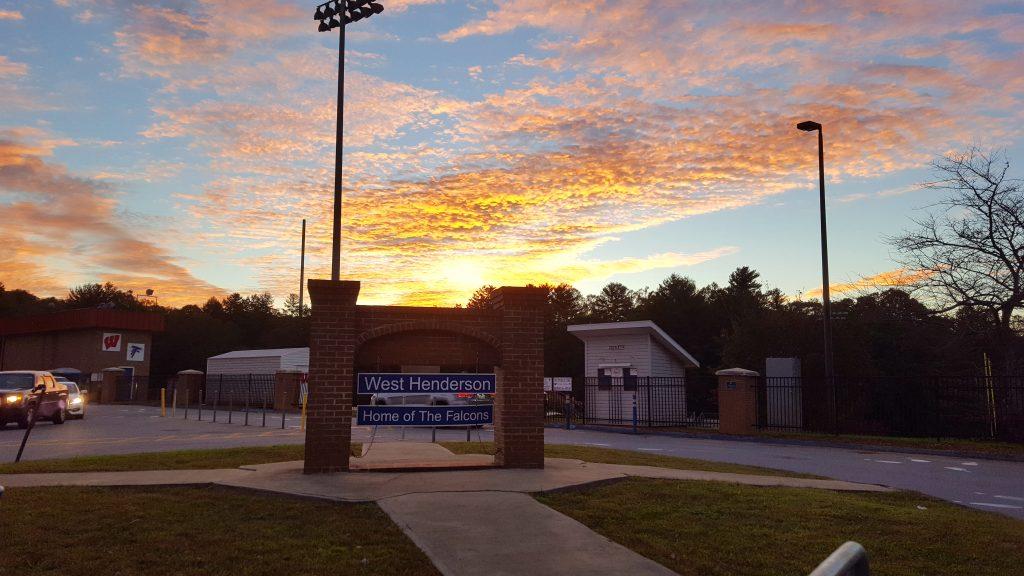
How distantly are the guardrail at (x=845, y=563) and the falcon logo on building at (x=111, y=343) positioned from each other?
63756mm

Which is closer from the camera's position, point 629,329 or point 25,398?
point 25,398

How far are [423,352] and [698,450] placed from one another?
32.1 feet

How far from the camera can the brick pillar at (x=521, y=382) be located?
466 inches

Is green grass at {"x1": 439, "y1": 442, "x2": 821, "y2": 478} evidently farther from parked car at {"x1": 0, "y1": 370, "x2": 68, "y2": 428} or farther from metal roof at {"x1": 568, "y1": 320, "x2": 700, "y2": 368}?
Result: metal roof at {"x1": 568, "y1": 320, "x2": 700, "y2": 368}

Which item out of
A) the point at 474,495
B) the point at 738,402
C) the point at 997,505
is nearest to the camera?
the point at 474,495

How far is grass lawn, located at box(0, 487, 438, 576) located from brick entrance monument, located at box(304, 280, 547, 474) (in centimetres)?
201

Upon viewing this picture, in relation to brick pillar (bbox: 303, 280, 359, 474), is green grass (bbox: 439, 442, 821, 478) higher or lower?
lower

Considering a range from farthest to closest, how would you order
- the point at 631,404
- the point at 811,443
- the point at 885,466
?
the point at 631,404
the point at 811,443
the point at 885,466

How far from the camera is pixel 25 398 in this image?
2244 cm

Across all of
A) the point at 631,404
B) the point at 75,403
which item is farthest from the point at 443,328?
the point at 75,403

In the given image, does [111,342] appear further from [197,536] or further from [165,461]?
[197,536]

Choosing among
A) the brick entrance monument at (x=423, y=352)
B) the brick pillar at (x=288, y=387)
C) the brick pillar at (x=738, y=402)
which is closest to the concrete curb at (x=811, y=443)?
the brick pillar at (x=738, y=402)

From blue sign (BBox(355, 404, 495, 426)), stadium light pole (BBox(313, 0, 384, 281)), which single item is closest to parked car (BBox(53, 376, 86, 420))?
stadium light pole (BBox(313, 0, 384, 281))

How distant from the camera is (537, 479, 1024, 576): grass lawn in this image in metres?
6.71
